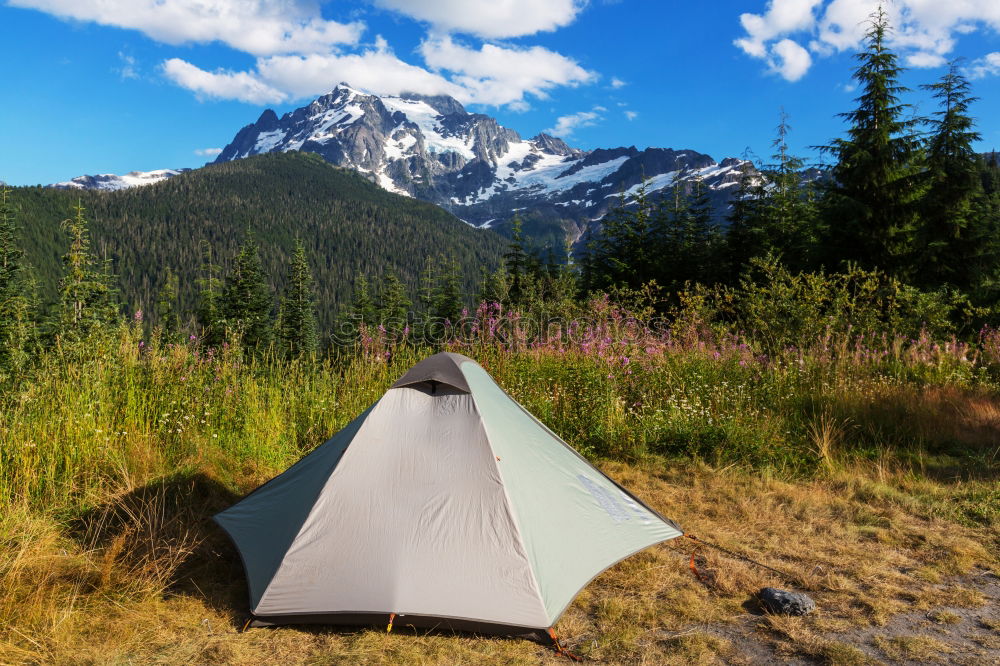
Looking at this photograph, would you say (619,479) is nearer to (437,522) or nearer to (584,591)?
(584,591)

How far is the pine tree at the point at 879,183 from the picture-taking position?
1582 cm

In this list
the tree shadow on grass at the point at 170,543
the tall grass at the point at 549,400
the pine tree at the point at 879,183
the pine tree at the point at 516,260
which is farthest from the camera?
the pine tree at the point at 516,260

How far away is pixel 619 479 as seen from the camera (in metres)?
5.39

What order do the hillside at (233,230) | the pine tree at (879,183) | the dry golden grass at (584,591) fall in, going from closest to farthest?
the dry golden grass at (584,591), the pine tree at (879,183), the hillside at (233,230)

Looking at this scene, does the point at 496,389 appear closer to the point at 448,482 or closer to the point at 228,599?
the point at 448,482

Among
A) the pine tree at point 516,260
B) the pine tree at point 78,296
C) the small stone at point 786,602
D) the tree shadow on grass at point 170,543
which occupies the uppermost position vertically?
the pine tree at point 516,260

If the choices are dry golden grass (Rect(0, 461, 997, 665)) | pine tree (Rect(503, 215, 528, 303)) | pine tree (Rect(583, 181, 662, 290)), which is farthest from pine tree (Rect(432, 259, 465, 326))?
dry golden grass (Rect(0, 461, 997, 665))

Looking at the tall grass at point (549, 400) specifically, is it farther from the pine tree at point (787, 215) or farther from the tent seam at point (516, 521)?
the pine tree at point (787, 215)

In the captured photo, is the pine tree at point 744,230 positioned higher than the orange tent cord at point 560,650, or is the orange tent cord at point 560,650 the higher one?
the pine tree at point 744,230

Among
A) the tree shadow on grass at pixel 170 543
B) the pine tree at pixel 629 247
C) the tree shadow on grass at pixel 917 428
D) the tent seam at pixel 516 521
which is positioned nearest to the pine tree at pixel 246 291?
the pine tree at pixel 629 247

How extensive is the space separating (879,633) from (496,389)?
8.91 ft

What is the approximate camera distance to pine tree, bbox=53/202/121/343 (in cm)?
557

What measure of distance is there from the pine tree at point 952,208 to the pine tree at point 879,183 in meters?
1.08

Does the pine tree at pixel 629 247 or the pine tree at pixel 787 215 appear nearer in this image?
the pine tree at pixel 787 215
